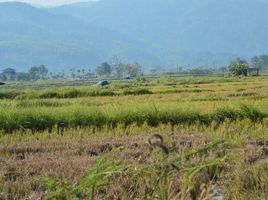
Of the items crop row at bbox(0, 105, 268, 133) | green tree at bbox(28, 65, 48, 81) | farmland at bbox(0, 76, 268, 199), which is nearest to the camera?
farmland at bbox(0, 76, 268, 199)

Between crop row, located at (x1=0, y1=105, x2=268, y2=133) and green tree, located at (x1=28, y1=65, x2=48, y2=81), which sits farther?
green tree, located at (x1=28, y1=65, x2=48, y2=81)

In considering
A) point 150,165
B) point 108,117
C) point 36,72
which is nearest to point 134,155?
point 150,165

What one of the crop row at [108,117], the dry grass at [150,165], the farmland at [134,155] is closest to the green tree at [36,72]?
the crop row at [108,117]

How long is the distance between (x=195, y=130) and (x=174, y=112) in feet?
6.35

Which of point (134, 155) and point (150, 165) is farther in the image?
point (134, 155)

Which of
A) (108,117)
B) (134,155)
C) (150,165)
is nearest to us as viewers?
(150,165)

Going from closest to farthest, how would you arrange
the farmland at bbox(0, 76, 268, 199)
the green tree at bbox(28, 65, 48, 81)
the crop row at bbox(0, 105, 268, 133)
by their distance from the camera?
the farmland at bbox(0, 76, 268, 199), the crop row at bbox(0, 105, 268, 133), the green tree at bbox(28, 65, 48, 81)

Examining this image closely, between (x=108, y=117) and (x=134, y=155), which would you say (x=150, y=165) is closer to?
(x=134, y=155)

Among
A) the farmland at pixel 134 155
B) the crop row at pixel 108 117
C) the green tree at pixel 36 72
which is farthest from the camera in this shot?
the green tree at pixel 36 72

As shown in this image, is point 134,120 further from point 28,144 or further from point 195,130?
point 28,144

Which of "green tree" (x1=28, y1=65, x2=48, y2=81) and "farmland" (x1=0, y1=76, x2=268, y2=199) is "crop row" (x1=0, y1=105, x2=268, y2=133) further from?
"green tree" (x1=28, y1=65, x2=48, y2=81)

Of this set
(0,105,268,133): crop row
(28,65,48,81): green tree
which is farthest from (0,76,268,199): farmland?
(28,65,48,81): green tree

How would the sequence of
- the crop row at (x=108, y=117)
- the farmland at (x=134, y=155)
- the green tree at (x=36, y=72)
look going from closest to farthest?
the farmland at (x=134, y=155) < the crop row at (x=108, y=117) < the green tree at (x=36, y=72)

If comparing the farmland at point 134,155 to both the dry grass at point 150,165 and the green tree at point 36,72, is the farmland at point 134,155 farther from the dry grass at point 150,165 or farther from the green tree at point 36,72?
the green tree at point 36,72
